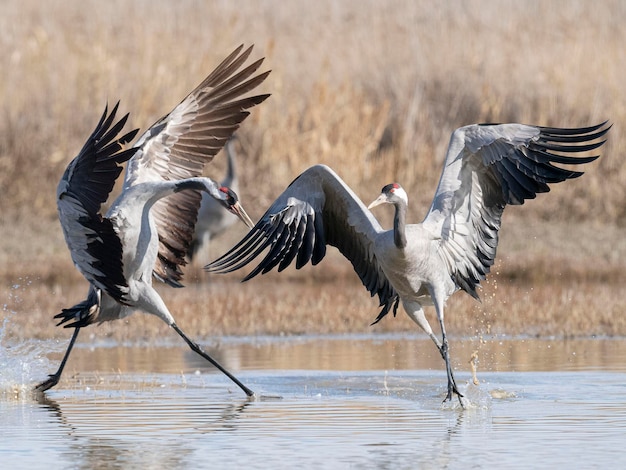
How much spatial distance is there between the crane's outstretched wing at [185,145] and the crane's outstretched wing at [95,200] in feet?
2.92

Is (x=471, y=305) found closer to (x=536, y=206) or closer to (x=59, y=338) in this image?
(x=59, y=338)

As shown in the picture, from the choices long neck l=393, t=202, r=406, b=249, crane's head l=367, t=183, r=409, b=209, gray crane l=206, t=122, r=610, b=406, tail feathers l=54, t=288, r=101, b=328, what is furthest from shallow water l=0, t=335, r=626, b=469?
crane's head l=367, t=183, r=409, b=209

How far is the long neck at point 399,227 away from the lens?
7.42 meters

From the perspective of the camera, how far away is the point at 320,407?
6.92 meters

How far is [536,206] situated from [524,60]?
2885 mm

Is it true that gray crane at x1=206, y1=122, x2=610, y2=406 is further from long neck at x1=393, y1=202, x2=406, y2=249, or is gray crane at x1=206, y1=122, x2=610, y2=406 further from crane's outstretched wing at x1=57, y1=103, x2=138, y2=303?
crane's outstretched wing at x1=57, y1=103, x2=138, y2=303

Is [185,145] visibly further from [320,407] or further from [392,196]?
[320,407]

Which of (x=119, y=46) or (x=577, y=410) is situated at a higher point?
(x=119, y=46)

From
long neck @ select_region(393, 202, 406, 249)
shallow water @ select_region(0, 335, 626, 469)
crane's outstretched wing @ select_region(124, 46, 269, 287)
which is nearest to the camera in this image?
shallow water @ select_region(0, 335, 626, 469)

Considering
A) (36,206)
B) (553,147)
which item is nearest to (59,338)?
(553,147)

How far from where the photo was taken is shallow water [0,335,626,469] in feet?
18.2

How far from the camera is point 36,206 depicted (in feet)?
52.1

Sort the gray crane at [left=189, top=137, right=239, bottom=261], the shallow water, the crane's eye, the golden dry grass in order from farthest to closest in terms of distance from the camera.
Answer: the gray crane at [left=189, top=137, right=239, bottom=261] < the golden dry grass < the crane's eye < the shallow water

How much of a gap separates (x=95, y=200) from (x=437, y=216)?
6.53ft
